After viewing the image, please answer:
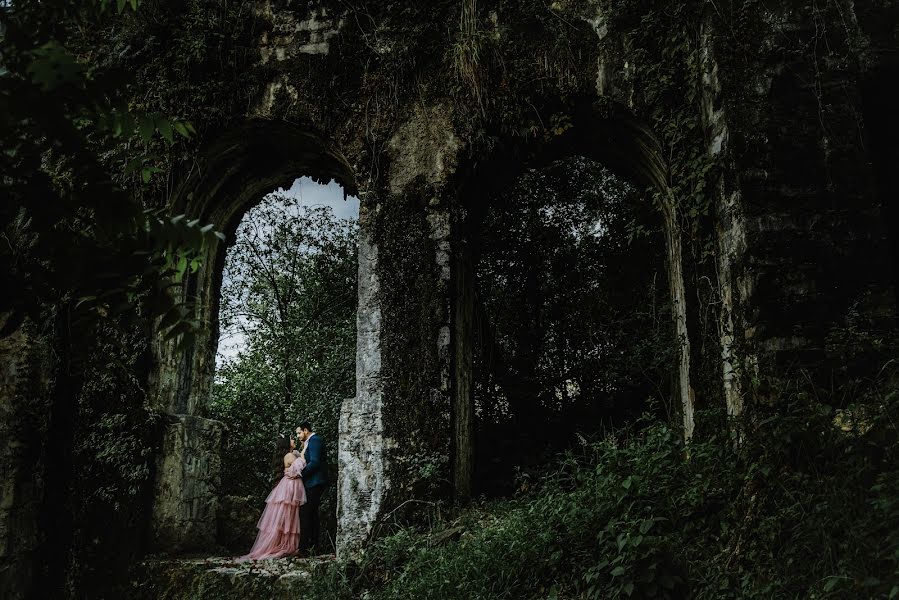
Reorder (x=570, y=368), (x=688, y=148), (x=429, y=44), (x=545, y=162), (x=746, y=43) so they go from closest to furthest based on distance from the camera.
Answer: (x=746, y=43), (x=688, y=148), (x=429, y=44), (x=545, y=162), (x=570, y=368)

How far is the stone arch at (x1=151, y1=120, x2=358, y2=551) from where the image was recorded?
6.47 metres

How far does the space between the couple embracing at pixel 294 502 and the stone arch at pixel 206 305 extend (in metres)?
0.91

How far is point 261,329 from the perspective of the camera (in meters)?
11.9

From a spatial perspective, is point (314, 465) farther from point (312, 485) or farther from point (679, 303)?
point (679, 303)

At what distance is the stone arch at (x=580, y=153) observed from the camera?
5.88 metres

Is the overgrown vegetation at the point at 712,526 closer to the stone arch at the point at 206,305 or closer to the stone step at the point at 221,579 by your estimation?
the stone step at the point at 221,579

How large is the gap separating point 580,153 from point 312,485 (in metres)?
4.58

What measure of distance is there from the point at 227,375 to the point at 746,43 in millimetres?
9442

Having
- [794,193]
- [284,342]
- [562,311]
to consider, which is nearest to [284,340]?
[284,342]

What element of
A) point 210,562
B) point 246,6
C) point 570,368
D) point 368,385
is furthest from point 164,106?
point 570,368

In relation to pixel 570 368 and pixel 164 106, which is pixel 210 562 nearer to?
pixel 164 106

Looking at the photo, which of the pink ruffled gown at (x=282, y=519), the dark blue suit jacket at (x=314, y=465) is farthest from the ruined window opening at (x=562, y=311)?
the pink ruffled gown at (x=282, y=519)

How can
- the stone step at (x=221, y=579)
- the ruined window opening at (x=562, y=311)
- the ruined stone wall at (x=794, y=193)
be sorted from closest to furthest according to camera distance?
1. the ruined stone wall at (x=794, y=193)
2. the stone step at (x=221, y=579)
3. the ruined window opening at (x=562, y=311)

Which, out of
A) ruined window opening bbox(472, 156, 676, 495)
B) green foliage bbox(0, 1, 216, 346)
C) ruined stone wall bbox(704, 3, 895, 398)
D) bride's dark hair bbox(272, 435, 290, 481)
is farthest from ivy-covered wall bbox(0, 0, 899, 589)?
green foliage bbox(0, 1, 216, 346)
